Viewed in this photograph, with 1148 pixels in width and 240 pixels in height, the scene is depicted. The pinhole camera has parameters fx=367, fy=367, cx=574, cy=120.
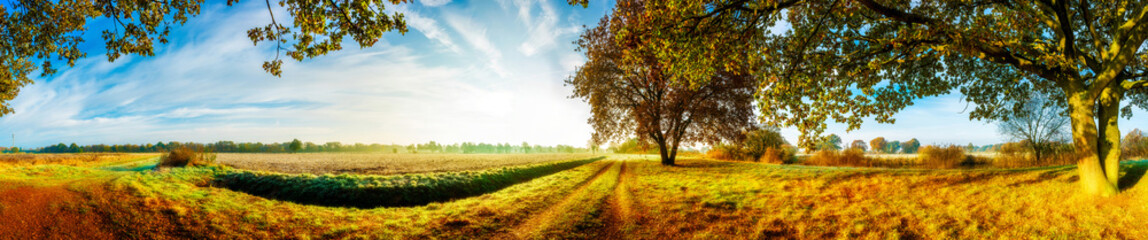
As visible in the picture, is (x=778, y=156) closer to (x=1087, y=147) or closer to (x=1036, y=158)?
(x=1036, y=158)

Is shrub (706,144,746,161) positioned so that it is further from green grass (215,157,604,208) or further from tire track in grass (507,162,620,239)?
tire track in grass (507,162,620,239)

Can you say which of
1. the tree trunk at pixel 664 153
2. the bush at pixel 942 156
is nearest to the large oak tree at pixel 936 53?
the bush at pixel 942 156

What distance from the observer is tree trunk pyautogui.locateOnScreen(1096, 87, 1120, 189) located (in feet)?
26.5

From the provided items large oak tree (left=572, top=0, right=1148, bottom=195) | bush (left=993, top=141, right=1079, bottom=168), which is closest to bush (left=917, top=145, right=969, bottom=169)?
bush (left=993, top=141, right=1079, bottom=168)

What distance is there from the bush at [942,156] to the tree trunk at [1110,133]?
1455 centimetres

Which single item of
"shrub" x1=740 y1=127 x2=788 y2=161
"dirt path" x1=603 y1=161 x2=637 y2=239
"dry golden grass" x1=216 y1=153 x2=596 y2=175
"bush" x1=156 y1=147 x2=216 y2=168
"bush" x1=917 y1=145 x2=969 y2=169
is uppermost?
"shrub" x1=740 y1=127 x2=788 y2=161

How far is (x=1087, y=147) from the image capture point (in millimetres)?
8164

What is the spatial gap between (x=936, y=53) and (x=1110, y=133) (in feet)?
15.1

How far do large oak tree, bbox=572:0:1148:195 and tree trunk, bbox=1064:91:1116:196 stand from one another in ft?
0.07

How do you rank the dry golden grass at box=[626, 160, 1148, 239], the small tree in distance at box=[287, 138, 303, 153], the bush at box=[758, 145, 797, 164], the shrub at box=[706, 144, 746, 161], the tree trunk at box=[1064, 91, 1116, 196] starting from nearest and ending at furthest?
the dry golden grass at box=[626, 160, 1148, 239], the tree trunk at box=[1064, 91, 1116, 196], the bush at box=[758, 145, 797, 164], the shrub at box=[706, 144, 746, 161], the small tree in distance at box=[287, 138, 303, 153]

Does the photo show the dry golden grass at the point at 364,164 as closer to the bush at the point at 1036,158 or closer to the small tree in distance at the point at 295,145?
the bush at the point at 1036,158

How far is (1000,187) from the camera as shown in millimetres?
9023

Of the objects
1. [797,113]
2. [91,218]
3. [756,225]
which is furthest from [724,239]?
[91,218]

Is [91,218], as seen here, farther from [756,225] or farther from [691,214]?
[756,225]
